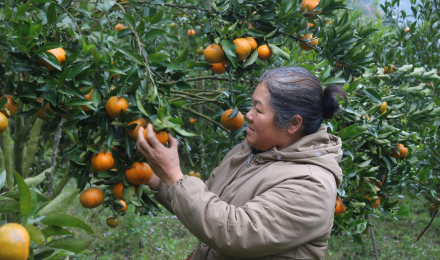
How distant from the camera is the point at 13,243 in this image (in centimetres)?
67

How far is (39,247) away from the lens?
0.80 metres

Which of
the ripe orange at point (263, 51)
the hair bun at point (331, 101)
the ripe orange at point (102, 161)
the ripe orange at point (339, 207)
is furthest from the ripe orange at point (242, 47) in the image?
the ripe orange at point (339, 207)

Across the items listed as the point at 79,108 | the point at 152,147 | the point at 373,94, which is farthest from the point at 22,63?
the point at 373,94

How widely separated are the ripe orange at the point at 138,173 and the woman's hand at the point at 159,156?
92mm

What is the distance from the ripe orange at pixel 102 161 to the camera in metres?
1.36

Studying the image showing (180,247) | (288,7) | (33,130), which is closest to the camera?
(288,7)

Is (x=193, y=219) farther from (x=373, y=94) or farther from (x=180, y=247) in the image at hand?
(x=180, y=247)

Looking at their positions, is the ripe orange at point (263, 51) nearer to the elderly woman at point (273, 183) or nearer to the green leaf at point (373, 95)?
the elderly woman at point (273, 183)

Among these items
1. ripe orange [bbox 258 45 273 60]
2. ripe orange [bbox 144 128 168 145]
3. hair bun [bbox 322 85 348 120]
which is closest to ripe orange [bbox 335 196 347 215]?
hair bun [bbox 322 85 348 120]

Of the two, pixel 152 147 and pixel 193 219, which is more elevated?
pixel 152 147

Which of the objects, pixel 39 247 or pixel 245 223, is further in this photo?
pixel 245 223

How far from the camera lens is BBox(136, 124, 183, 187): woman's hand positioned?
1.23 metres

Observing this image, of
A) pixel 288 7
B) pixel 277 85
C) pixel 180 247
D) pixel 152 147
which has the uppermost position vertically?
pixel 288 7

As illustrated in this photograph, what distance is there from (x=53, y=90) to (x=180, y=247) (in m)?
2.79
